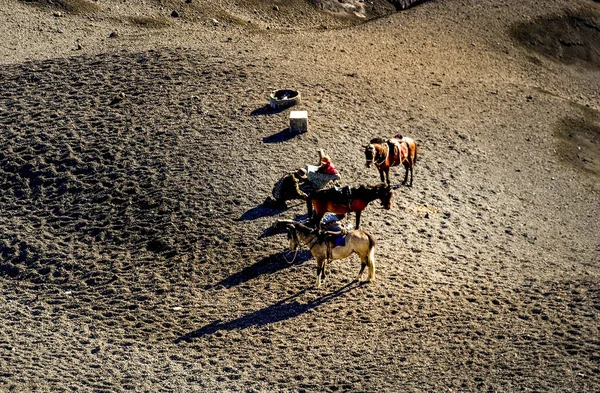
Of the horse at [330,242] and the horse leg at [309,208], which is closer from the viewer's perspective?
the horse at [330,242]

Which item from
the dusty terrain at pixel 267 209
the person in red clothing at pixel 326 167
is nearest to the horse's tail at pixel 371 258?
the dusty terrain at pixel 267 209

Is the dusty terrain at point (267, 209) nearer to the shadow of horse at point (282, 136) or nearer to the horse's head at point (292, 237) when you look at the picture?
the shadow of horse at point (282, 136)

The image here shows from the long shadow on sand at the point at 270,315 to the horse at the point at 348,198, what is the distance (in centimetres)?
152

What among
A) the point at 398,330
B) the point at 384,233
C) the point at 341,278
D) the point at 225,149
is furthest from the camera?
the point at 225,149

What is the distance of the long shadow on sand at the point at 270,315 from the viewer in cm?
1346

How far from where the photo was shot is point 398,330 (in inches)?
529

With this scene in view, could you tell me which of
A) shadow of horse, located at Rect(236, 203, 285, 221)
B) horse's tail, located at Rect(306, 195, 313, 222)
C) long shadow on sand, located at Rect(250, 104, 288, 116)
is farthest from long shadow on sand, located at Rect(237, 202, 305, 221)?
long shadow on sand, located at Rect(250, 104, 288, 116)

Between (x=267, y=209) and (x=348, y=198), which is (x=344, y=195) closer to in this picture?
(x=348, y=198)

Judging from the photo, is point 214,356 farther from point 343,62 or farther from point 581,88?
point 581,88

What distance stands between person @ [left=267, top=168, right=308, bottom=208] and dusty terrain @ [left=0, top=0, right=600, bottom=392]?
1.07ft

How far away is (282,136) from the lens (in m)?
18.7

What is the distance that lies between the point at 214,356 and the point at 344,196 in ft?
12.2

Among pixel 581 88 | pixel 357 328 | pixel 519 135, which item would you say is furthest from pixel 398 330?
pixel 581 88

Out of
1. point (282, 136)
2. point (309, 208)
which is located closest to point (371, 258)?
point (309, 208)
